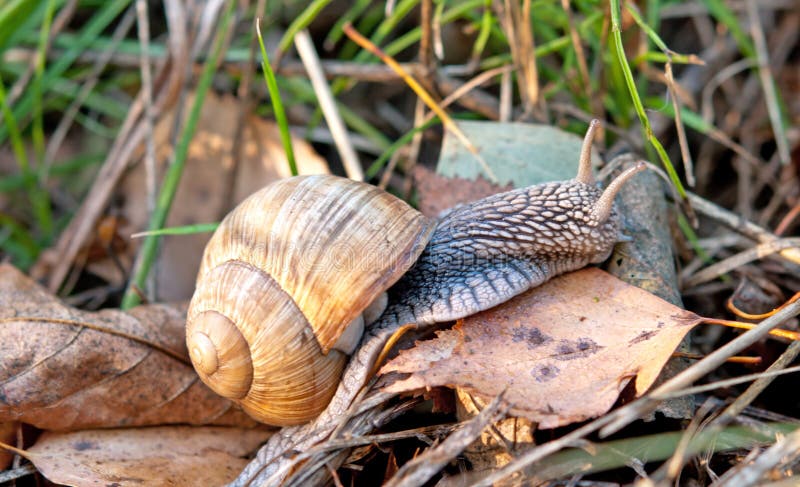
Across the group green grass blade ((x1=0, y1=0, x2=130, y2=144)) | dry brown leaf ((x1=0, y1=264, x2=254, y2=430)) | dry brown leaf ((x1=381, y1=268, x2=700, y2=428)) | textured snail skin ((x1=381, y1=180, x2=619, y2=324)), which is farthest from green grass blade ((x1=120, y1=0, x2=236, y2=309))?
dry brown leaf ((x1=381, y1=268, x2=700, y2=428))

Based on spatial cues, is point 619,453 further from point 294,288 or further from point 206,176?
point 206,176

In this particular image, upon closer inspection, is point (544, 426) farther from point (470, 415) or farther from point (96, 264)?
point (96, 264)

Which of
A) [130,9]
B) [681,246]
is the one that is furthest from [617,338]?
[130,9]

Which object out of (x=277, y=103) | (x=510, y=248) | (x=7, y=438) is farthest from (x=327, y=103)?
(x=7, y=438)

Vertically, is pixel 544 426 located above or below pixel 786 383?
above

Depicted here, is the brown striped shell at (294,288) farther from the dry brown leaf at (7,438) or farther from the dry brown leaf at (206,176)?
the dry brown leaf at (206,176)

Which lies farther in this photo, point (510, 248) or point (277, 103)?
point (277, 103)
